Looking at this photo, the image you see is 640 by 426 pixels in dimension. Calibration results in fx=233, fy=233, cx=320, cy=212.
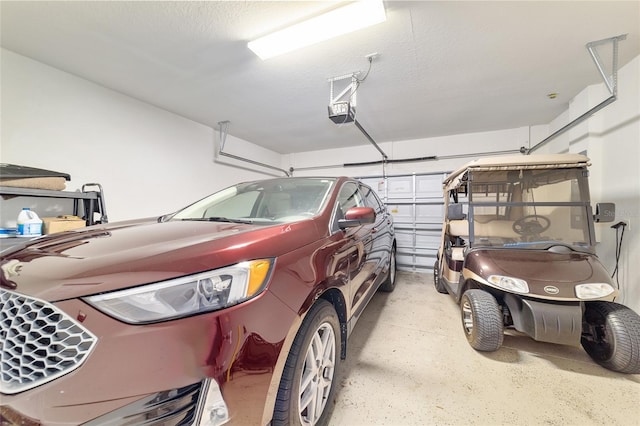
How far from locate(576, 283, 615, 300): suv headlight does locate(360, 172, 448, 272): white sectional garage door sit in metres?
3.25

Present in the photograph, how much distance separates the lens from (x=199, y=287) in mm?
813

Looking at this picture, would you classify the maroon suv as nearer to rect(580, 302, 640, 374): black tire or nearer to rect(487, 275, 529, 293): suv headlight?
rect(487, 275, 529, 293): suv headlight

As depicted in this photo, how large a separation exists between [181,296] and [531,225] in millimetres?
3289

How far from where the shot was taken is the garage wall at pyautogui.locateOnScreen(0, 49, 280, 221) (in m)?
2.49

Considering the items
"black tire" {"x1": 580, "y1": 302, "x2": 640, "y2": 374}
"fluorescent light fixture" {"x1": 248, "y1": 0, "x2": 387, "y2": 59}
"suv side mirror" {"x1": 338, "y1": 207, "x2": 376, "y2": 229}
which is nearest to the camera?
"suv side mirror" {"x1": 338, "y1": 207, "x2": 376, "y2": 229}

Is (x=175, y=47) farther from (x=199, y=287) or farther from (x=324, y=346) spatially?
(x=324, y=346)

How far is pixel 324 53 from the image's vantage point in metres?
2.47

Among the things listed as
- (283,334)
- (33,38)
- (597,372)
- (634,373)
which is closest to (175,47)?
(33,38)

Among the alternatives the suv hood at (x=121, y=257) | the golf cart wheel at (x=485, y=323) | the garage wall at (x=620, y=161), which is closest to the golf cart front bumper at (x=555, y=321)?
the golf cart wheel at (x=485, y=323)

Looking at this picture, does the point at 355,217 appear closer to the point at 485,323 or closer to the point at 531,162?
the point at 485,323

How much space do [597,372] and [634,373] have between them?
22cm

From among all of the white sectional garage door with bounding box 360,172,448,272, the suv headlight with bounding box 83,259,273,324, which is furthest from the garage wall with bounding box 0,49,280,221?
the white sectional garage door with bounding box 360,172,448,272

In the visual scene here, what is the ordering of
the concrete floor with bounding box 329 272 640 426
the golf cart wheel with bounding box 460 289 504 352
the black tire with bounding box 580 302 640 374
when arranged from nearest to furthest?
the concrete floor with bounding box 329 272 640 426, the black tire with bounding box 580 302 640 374, the golf cart wheel with bounding box 460 289 504 352

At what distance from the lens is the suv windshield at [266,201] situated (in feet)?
5.98
